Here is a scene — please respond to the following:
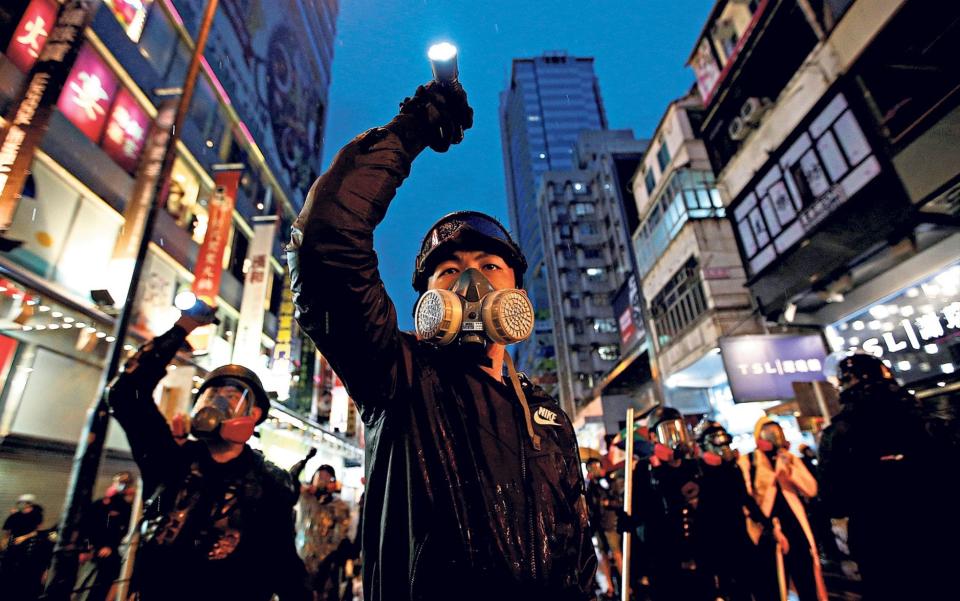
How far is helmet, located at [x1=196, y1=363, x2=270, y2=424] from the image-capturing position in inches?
137

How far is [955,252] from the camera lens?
27.9 feet

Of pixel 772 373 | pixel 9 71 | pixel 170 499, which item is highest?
pixel 9 71

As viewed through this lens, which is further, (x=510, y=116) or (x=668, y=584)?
(x=510, y=116)

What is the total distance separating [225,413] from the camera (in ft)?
10.8

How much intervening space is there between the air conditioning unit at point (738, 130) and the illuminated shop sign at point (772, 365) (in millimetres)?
6807

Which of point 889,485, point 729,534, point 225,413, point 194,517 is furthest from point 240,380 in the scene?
point 729,534

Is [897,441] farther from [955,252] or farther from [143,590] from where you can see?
[955,252]

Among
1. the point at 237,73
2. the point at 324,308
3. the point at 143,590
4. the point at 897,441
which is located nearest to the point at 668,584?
the point at 897,441

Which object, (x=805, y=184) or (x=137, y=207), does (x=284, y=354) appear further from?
(x=805, y=184)

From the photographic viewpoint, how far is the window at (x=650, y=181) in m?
22.6

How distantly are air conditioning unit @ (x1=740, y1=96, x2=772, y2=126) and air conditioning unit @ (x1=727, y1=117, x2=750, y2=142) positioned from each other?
7.2 inches

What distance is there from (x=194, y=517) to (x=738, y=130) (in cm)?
1733

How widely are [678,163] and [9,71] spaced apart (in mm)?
Answer: 21259

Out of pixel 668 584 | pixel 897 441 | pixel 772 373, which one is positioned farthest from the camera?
pixel 772 373
